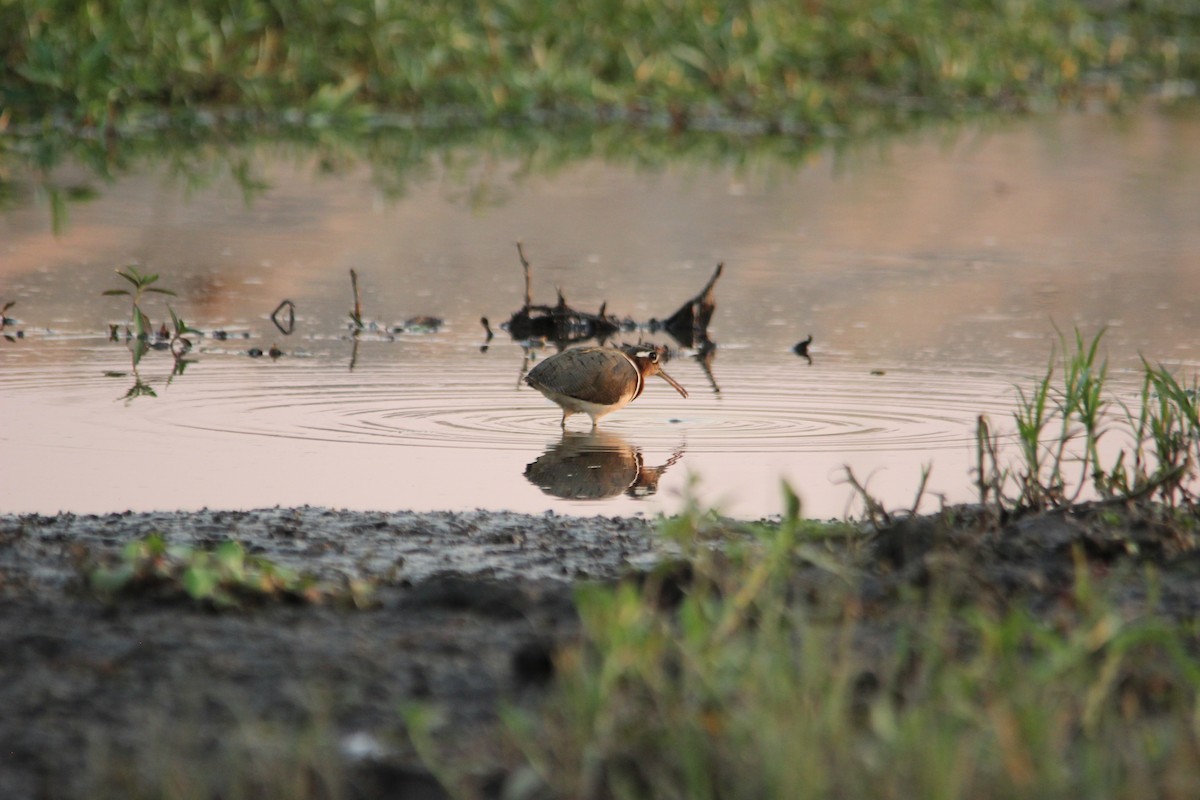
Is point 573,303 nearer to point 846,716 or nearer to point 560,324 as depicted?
point 560,324

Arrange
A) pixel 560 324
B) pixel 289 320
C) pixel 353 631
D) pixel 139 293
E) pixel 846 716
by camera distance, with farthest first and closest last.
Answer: pixel 289 320
pixel 560 324
pixel 139 293
pixel 353 631
pixel 846 716

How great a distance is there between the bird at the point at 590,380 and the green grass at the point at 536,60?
540 inches

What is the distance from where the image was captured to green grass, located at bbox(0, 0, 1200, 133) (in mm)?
21281

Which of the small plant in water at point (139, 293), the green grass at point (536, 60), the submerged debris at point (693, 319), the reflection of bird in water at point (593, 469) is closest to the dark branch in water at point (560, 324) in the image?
the submerged debris at point (693, 319)

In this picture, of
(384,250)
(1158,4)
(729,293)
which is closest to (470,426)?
(729,293)

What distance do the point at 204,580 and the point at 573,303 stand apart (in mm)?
7090

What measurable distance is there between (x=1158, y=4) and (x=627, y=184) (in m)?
21.6

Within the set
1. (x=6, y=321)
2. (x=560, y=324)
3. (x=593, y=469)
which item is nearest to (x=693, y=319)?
(x=560, y=324)

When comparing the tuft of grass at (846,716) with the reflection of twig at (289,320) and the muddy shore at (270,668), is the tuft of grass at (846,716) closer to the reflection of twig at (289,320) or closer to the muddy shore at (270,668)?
the muddy shore at (270,668)

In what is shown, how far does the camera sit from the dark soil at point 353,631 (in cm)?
336

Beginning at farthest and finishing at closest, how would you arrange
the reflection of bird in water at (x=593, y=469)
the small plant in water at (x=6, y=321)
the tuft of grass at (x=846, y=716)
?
the small plant in water at (x=6, y=321) → the reflection of bird in water at (x=593, y=469) → the tuft of grass at (x=846, y=716)

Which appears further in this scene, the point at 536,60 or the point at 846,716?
the point at 536,60

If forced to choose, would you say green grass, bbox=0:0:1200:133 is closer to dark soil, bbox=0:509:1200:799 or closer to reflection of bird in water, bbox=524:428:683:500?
reflection of bird in water, bbox=524:428:683:500

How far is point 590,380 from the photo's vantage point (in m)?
A: 7.48
